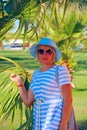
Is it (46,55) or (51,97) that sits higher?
(46,55)

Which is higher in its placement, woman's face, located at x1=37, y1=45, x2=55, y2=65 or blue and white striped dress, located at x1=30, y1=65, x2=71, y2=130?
woman's face, located at x1=37, y1=45, x2=55, y2=65

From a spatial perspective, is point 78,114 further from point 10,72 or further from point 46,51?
point 46,51

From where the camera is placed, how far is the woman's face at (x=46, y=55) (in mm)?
3625

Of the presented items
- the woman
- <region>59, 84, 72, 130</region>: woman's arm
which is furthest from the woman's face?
<region>59, 84, 72, 130</region>: woman's arm

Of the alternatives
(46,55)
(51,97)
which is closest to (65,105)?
(51,97)

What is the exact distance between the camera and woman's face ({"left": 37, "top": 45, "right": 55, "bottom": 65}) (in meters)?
3.62

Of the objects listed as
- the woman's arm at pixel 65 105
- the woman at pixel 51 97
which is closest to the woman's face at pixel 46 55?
the woman at pixel 51 97

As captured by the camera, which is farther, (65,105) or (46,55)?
(46,55)

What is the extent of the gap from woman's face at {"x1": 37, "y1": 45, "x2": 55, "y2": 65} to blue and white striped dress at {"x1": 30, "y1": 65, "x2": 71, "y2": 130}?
0.09 m

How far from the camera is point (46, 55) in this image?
3607mm

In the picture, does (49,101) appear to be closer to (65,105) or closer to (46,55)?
(65,105)

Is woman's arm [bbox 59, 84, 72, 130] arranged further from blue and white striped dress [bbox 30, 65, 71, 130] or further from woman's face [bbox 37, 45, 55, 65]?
woman's face [bbox 37, 45, 55, 65]

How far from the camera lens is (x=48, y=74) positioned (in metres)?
3.58

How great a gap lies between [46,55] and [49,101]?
0.40 metres
